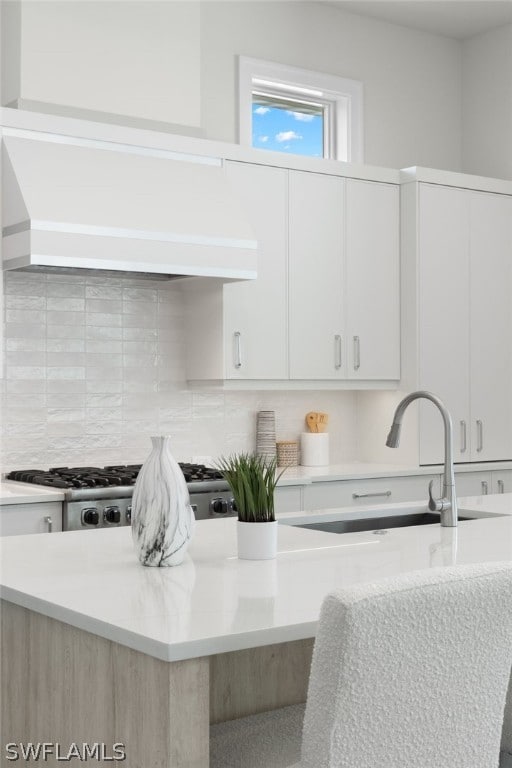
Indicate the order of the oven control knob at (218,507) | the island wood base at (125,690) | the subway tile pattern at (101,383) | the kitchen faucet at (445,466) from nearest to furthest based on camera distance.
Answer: the island wood base at (125,690), the kitchen faucet at (445,466), the oven control knob at (218,507), the subway tile pattern at (101,383)

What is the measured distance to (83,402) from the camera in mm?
4648

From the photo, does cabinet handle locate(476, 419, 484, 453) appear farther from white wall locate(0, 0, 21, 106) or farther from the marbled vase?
the marbled vase

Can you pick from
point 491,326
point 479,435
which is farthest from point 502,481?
point 491,326

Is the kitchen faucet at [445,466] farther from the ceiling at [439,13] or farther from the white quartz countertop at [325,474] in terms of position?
the ceiling at [439,13]

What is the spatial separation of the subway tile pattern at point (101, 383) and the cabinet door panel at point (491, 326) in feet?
3.80

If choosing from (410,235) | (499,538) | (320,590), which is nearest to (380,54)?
(410,235)

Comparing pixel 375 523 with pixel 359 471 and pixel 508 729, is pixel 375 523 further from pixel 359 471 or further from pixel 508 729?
pixel 359 471

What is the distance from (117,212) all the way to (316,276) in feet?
4.07

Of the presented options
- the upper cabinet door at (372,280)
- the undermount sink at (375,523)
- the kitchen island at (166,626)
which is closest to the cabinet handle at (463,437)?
the upper cabinet door at (372,280)

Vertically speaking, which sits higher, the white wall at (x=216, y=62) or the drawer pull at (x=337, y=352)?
the white wall at (x=216, y=62)

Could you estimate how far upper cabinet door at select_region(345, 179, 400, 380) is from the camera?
16.8 feet

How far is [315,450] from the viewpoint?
5.23 meters

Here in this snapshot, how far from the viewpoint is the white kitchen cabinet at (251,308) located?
468 cm

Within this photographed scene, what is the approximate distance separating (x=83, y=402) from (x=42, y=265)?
3.10 feet
